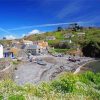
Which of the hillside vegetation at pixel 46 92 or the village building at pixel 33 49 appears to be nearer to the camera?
the hillside vegetation at pixel 46 92

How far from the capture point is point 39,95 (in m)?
8.38

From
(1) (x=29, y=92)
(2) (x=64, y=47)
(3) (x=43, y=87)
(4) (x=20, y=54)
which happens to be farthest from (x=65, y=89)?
(2) (x=64, y=47)

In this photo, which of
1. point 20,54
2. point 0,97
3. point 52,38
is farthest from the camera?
point 52,38

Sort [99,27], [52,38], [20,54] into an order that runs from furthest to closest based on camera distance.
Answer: [99,27], [52,38], [20,54]

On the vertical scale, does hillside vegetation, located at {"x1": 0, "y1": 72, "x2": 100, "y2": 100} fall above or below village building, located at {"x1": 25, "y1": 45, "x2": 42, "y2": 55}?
below

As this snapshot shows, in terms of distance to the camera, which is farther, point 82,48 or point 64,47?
point 64,47

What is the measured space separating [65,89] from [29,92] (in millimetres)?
1637

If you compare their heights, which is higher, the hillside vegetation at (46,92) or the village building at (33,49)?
the village building at (33,49)

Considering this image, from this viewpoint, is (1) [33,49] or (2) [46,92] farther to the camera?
(1) [33,49]

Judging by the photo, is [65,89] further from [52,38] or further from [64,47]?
[52,38]

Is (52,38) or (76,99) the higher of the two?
(52,38)

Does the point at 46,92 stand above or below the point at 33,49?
below

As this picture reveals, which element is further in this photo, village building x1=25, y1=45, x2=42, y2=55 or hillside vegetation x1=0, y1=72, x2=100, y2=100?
village building x1=25, y1=45, x2=42, y2=55

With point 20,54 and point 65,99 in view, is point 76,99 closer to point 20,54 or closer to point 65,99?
point 65,99
